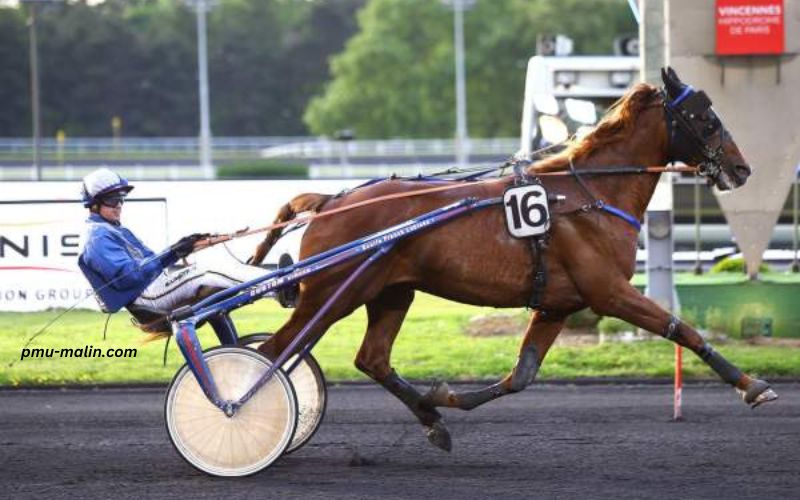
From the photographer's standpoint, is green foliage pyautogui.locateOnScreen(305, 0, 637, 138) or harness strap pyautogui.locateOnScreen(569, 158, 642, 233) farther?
green foliage pyautogui.locateOnScreen(305, 0, 637, 138)

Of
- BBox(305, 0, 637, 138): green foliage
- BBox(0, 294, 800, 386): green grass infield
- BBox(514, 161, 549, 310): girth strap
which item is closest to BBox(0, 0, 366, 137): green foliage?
BBox(305, 0, 637, 138): green foliage

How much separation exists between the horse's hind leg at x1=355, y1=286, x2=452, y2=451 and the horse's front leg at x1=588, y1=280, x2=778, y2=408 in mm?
1059

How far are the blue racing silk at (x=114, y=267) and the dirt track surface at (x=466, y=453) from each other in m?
0.88

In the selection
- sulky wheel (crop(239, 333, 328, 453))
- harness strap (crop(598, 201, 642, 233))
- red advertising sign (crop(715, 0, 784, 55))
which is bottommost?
sulky wheel (crop(239, 333, 328, 453))

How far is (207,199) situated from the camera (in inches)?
551

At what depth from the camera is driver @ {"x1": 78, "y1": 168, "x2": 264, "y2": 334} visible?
7809 mm

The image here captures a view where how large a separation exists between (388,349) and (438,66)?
55474mm

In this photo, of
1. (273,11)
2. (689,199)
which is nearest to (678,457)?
(689,199)

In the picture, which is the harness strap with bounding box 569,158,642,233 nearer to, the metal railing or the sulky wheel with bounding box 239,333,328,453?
the sulky wheel with bounding box 239,333,328,453

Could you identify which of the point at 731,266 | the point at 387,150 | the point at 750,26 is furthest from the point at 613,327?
the point at 387,150

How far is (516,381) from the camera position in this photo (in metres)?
8.09

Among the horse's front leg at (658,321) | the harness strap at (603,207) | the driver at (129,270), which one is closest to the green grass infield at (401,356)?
the driver at (129,270)

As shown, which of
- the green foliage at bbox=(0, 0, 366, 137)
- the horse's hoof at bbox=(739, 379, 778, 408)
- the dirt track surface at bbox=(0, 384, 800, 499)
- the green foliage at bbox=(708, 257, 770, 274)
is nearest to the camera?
the dirt track surface at bbox=(0, 384, 800, 499)

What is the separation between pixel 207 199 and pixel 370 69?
166 ft
